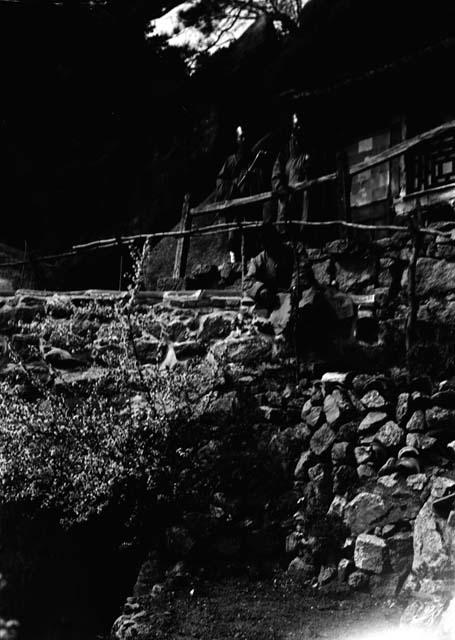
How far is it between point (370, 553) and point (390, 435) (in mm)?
1120

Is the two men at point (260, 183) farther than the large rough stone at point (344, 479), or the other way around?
the two men at point (260, 183)

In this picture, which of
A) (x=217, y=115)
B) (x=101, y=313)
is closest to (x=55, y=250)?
(x=217, y=115)

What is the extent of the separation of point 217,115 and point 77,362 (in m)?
9.40

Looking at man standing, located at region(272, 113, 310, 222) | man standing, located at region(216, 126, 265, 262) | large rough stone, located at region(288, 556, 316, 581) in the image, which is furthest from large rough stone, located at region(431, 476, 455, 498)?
man standing, located at region(216, 126, 265, 262)

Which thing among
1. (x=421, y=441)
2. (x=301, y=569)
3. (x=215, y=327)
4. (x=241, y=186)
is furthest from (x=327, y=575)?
(x=241, y=186)

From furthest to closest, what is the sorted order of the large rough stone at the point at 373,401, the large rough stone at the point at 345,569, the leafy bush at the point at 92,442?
the leafy bush at the point at 92,442 → the large rough stone at the point at 373,401 → the large rough stone at the point at 345,569

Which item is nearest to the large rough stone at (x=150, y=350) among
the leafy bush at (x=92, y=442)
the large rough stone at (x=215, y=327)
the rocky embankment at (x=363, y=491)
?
the large rough stone at (x=215, y=327)

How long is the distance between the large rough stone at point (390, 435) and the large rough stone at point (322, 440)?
410 mm

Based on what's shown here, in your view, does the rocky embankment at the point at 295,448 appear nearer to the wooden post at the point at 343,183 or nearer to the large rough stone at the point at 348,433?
the large rough stone at the point at 348,433

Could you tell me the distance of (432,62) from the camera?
12633 millimetres

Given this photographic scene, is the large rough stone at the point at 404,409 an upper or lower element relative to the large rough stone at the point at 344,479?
upper

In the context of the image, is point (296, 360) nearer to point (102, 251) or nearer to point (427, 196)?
point (427, 196)

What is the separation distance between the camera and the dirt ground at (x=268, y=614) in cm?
512

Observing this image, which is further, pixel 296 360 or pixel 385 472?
pixel 296 360
